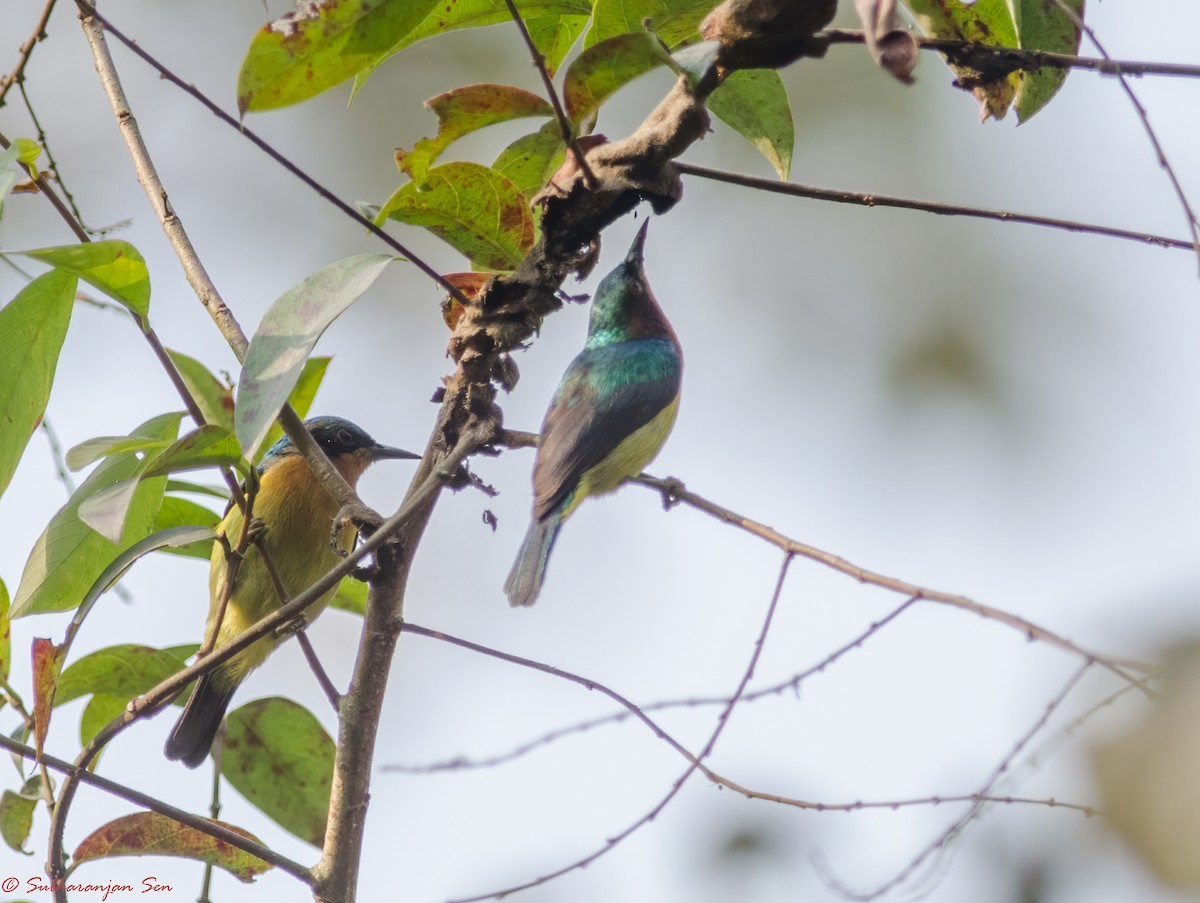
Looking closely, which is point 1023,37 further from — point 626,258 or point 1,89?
point 626,258

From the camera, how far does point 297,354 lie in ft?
6.37

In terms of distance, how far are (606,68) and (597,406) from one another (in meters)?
2.75

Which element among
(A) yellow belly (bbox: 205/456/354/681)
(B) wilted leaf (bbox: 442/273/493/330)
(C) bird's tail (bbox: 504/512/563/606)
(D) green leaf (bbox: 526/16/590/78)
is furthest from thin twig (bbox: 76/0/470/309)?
(A) yellow belly (bbox: 205/456/354/681)

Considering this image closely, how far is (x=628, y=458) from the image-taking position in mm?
4699

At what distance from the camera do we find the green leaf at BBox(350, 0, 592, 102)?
2.16 meters

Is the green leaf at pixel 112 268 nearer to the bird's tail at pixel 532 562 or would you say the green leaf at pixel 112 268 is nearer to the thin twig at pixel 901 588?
the thin twig at pixel 901 588

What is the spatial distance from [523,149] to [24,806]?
64.9 inches

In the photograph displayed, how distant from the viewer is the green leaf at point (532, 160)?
232 centimetres

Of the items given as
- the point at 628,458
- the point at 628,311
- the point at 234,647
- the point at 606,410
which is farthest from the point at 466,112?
the point at 628,311

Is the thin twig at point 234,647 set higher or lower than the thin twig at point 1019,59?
lower

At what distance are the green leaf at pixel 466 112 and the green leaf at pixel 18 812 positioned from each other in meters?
1.44

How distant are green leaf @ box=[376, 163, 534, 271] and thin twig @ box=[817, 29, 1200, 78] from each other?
67 cm

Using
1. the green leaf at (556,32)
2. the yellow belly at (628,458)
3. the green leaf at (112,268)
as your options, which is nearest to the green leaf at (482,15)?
the green leaf at (556,32)

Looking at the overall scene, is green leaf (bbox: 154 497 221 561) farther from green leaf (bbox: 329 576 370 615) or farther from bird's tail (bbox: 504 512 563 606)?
bird's tail (bbox: 504 512 563 606)
